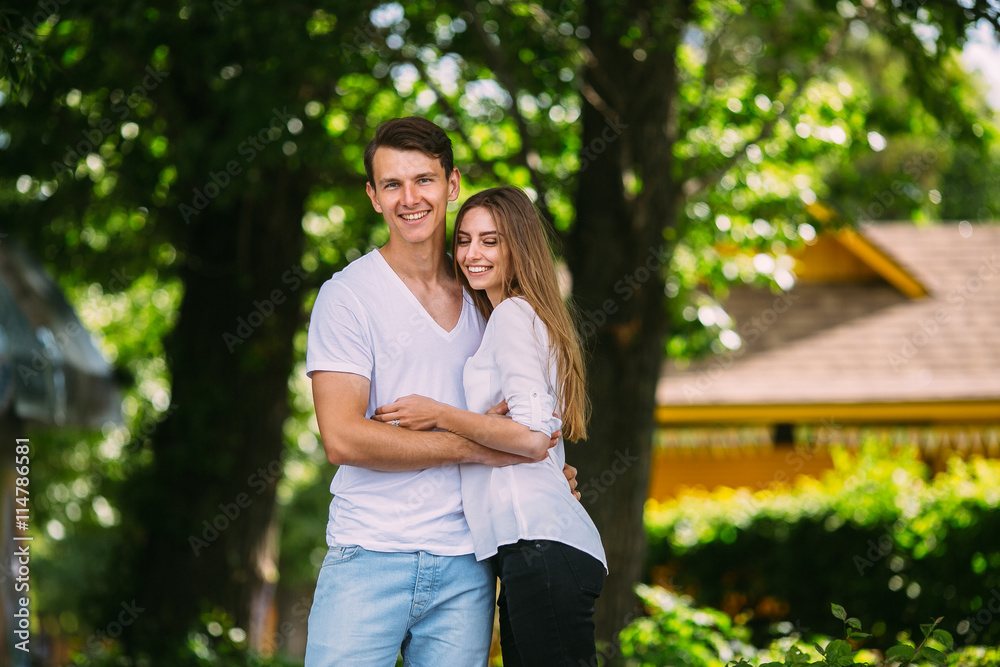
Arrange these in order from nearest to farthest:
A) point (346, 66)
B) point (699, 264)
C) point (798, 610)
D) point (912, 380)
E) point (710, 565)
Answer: point (346, 66) < point (699, 264) < point (798, 610) < point (710, 565) < point (912, 380)

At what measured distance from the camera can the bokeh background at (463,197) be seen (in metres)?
5.89

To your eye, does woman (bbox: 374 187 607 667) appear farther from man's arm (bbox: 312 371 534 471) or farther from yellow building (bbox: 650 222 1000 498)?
yellow building (bbox: 650 222 1000 498)

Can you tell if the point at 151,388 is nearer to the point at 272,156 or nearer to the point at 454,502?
the point at 272,156

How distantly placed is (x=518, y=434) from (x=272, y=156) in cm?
449

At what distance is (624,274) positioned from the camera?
580 cm

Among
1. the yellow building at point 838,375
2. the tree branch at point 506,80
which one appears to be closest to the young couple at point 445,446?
the tree branch at point 506,80

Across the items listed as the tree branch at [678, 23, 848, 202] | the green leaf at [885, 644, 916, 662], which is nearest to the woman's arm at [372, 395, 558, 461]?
the green leaf at [885, 644, 916, 662]

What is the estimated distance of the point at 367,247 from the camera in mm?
8422

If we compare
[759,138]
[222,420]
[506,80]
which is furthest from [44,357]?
[759,138]

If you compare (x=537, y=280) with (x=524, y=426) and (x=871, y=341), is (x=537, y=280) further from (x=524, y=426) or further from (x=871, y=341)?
(x=871, y=341)

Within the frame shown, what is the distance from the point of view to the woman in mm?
2689

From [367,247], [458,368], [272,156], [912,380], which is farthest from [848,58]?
[458,368]

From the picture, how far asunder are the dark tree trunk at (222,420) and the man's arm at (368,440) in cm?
557

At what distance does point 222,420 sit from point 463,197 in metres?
2.75
